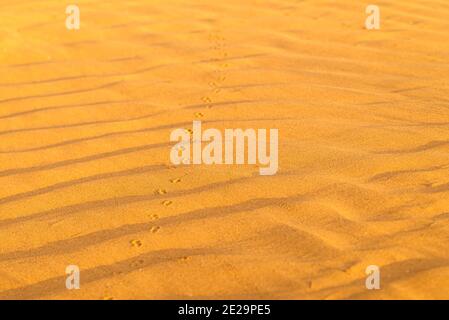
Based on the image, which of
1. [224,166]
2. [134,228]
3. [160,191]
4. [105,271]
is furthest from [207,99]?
[105,271]

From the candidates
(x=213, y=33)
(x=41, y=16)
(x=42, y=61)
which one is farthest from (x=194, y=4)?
(x=42, y=61)

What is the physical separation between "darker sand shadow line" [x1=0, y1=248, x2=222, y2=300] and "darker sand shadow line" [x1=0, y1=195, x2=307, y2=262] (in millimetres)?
121

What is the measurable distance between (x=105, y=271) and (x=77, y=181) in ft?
2.26

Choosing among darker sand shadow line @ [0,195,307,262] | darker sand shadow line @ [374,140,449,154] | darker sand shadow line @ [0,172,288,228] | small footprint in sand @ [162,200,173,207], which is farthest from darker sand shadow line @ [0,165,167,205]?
darker sand shadow line @ [374,140,449,154]

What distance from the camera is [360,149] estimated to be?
2953 millimetres

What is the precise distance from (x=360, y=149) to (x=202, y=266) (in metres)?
1.11

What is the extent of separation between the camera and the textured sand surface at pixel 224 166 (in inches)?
85.7

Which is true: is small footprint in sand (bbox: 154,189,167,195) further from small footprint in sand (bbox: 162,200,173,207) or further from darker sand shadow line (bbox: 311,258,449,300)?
darker sand shadow line (bbox: 311,258,449,300)

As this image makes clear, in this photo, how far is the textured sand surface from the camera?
2.18 meters

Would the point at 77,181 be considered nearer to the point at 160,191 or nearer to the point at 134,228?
the point at 160,191

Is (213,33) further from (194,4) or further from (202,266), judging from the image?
(202,266)

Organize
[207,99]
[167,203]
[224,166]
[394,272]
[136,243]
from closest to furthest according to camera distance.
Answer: [394,272] < [136,243] < [167,203] < [224,166] < [207,99]

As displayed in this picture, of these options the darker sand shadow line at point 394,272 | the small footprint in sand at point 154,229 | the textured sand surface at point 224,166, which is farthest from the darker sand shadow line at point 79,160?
the darker sand shadow line at point 394,272

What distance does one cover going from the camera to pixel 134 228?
243cm
